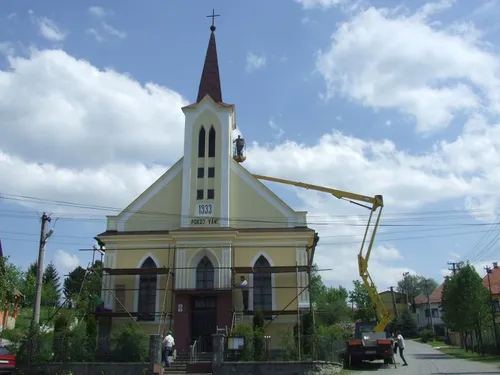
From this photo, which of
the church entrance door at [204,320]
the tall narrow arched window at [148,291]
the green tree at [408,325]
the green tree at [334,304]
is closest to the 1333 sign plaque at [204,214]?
the tall narrow arched window at [148,291]

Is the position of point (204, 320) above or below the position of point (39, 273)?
below

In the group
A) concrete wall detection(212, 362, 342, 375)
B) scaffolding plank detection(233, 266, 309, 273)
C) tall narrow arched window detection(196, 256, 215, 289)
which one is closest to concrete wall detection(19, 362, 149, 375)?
concrete wall detection(212, 362, 342, 375)

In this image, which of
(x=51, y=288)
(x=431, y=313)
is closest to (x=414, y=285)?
(x=431, y=313)

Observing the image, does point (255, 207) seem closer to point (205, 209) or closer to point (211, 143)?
point (205, 209)

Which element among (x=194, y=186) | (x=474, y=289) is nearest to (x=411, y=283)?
(x=474, y=289)

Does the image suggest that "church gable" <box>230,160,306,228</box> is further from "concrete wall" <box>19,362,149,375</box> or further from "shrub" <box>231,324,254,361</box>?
"concrete wall" <box>19,362,149,375</box>

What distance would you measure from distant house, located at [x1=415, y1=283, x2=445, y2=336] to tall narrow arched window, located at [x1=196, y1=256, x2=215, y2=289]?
64.1m

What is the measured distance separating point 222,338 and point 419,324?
87.2 metres

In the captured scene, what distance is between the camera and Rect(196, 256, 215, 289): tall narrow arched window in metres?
28.7

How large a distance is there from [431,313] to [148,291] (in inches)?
2818

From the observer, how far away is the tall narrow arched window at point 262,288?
28.5m

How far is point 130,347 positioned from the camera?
881 inches

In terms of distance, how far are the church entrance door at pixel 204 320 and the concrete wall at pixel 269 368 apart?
20.9ft

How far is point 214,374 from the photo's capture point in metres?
21.1
